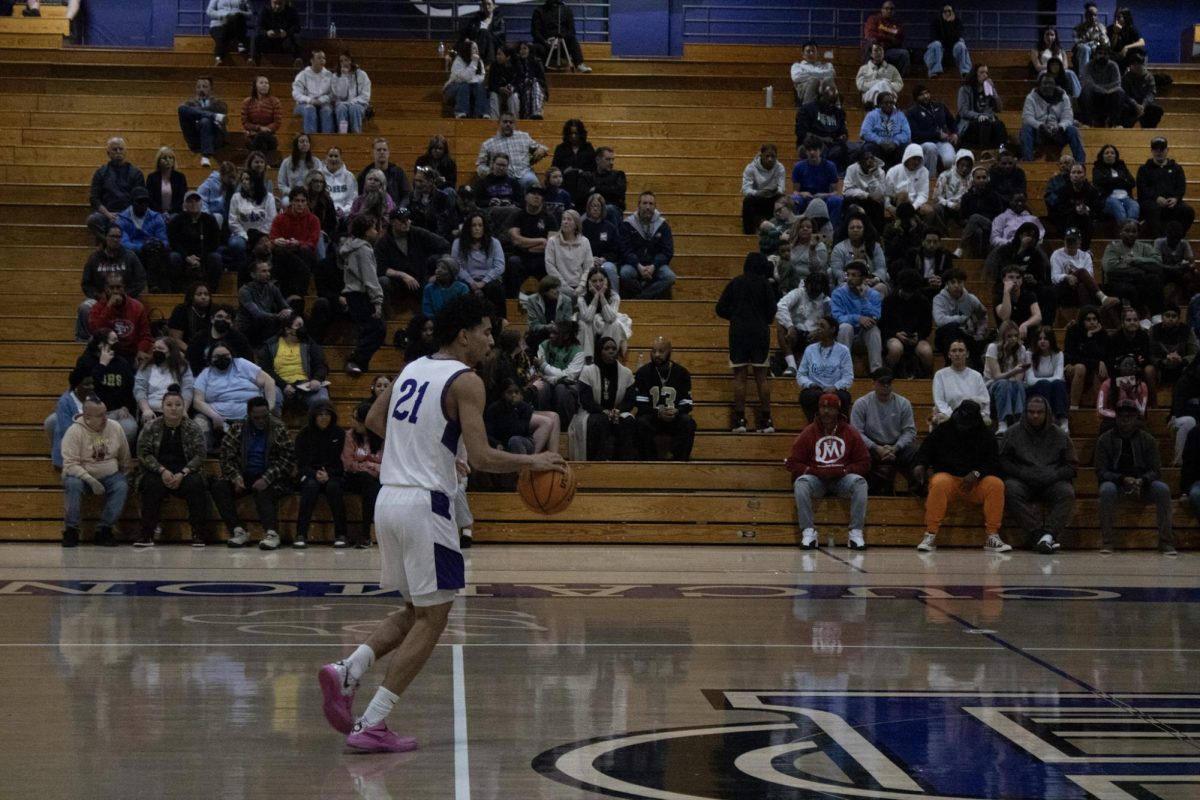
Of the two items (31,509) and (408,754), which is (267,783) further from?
(31,509)

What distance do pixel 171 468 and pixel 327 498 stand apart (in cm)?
Answer: 140

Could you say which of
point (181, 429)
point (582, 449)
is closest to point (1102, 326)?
point (582, 449)

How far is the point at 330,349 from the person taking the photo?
663 inches

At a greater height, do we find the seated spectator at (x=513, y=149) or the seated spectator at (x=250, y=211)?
the seated spectator at (x=513, y=149)


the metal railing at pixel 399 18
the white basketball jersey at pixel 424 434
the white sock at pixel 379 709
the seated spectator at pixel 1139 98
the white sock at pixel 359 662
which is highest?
the metal railing at pixel 399 18

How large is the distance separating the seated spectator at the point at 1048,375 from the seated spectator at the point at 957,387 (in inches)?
21.2

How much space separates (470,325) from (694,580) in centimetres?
600

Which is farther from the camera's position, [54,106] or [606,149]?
[54,106]

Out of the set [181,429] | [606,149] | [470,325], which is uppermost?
[606,149]

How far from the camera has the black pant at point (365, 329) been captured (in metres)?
16.2

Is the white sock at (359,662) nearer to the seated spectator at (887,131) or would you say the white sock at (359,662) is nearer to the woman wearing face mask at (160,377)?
the woman wearing face mask at (160,377)

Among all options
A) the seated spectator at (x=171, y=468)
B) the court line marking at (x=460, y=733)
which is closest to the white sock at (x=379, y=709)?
the court line marking at (x=460, y=733)

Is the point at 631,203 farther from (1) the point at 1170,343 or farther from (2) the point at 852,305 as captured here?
(1) the point at 1170,343

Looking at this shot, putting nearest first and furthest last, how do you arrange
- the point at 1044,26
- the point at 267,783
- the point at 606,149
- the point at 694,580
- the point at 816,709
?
1. the point at 267,783
2. the point at 816,709
3. the point at 694,580
4. the point at 606,149
5. the point at 1044,26
